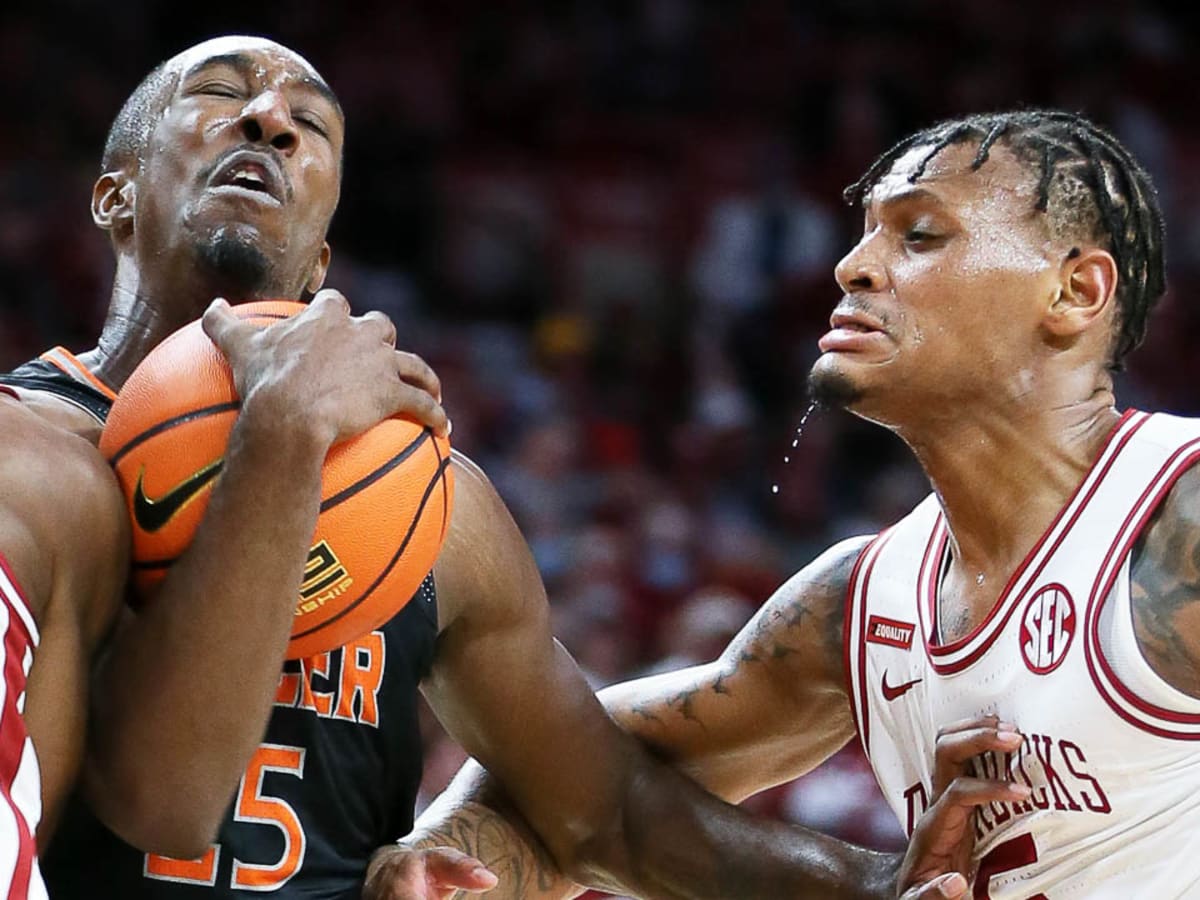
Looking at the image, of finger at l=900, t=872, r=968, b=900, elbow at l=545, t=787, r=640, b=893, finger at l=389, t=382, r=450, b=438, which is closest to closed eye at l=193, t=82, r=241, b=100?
finger at l=389, t=382, r=450, b=438

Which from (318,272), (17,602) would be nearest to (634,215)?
(318,272)

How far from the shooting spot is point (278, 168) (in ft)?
11.1

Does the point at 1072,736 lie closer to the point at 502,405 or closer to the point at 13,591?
the point at 13,591

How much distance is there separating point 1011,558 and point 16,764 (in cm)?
176

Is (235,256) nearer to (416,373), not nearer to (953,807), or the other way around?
(416,373)

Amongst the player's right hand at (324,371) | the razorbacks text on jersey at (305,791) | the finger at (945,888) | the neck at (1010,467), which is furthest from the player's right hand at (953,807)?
the player's right hand at (324,371)

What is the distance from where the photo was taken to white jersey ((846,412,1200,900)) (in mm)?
3107

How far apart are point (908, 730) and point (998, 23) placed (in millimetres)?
8931

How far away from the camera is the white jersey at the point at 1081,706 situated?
3107 millimetres

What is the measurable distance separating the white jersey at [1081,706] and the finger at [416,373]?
107 centimetres

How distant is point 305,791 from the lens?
3301mm

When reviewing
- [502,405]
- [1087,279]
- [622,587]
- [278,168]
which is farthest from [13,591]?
[502,405]

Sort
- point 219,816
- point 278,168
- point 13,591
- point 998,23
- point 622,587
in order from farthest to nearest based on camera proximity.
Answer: point 998,23
point 622,587
point 278,168
point 219,816
point 13,591

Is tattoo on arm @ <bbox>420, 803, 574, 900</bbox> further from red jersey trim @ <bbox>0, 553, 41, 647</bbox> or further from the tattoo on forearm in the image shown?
red jersey trim @ <bbox>0, 553, 41, 647</bbox>
